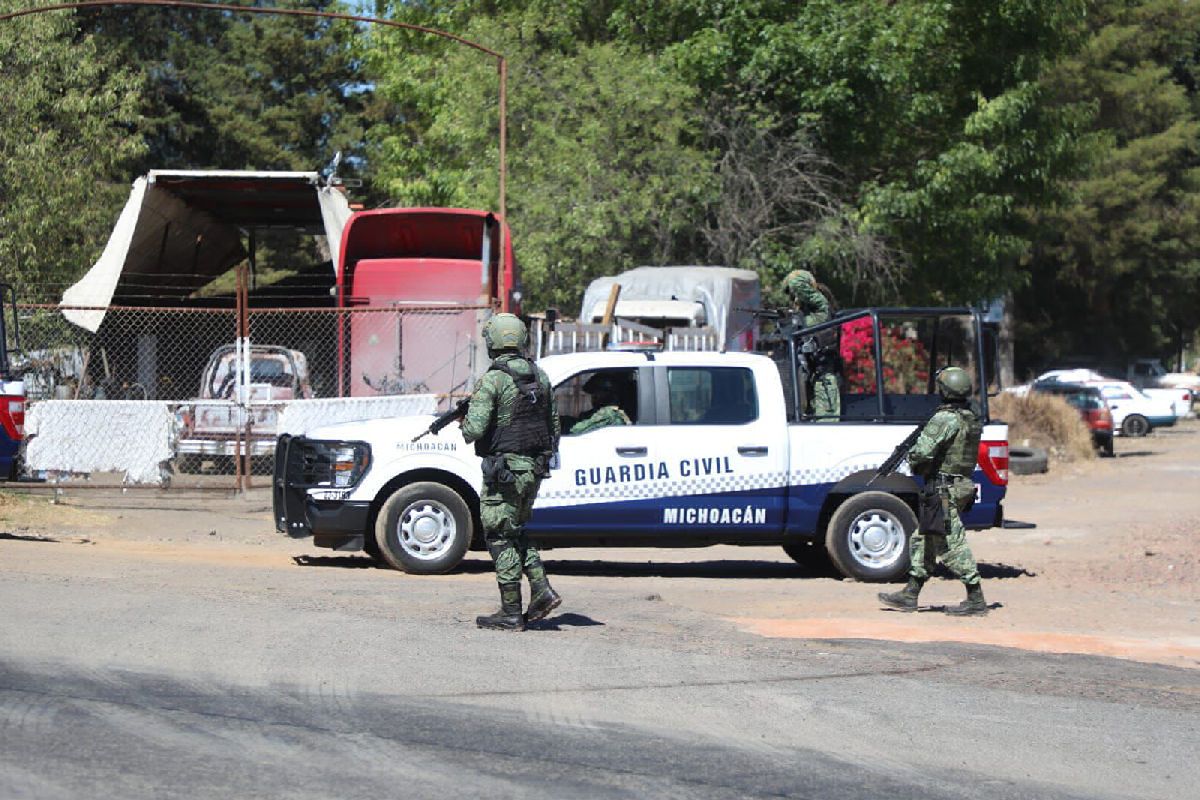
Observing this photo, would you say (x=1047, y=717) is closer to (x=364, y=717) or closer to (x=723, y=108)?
(x=364, y=717)

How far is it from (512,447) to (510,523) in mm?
429

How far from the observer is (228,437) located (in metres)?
17.1

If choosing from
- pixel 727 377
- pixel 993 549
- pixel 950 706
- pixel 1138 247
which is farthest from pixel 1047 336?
pixel 950 706

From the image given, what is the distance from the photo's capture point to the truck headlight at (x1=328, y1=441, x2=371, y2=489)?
12141mm

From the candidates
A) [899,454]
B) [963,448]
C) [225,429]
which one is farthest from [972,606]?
[225,429]

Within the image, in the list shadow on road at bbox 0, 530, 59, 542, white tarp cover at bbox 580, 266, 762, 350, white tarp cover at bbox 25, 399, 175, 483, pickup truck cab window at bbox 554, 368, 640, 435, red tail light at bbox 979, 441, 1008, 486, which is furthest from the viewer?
white tarp cover at bbox 580, 266, 762, 350

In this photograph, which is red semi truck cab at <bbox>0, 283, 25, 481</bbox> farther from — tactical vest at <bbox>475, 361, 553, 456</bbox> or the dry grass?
the dry grass

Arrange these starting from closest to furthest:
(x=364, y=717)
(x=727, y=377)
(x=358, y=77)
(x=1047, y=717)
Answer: (x=364, y=717), (x=1047, y=717), (x=727, y=377), (x=358, y=77)

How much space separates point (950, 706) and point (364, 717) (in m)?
2.79

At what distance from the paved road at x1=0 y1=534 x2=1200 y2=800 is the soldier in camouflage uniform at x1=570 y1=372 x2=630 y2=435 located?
195 cm

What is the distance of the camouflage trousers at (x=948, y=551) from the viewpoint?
10.7m

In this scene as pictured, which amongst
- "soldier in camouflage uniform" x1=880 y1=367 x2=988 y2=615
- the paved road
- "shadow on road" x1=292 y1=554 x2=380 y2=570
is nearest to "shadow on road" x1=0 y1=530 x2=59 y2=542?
"shadow on road" x1=292 y1=554 x2=380 y2=570

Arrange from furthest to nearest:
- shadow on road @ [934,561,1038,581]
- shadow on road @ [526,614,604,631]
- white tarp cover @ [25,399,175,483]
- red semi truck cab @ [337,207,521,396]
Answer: red semi truck cab @ [337,207,521,396] < white tarp cover @ [25,399,175,483] < shadow on road @ [934,561,1038,581] < shadow on road @ [526,614,604,631]

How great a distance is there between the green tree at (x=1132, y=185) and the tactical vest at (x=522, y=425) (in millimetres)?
43334
